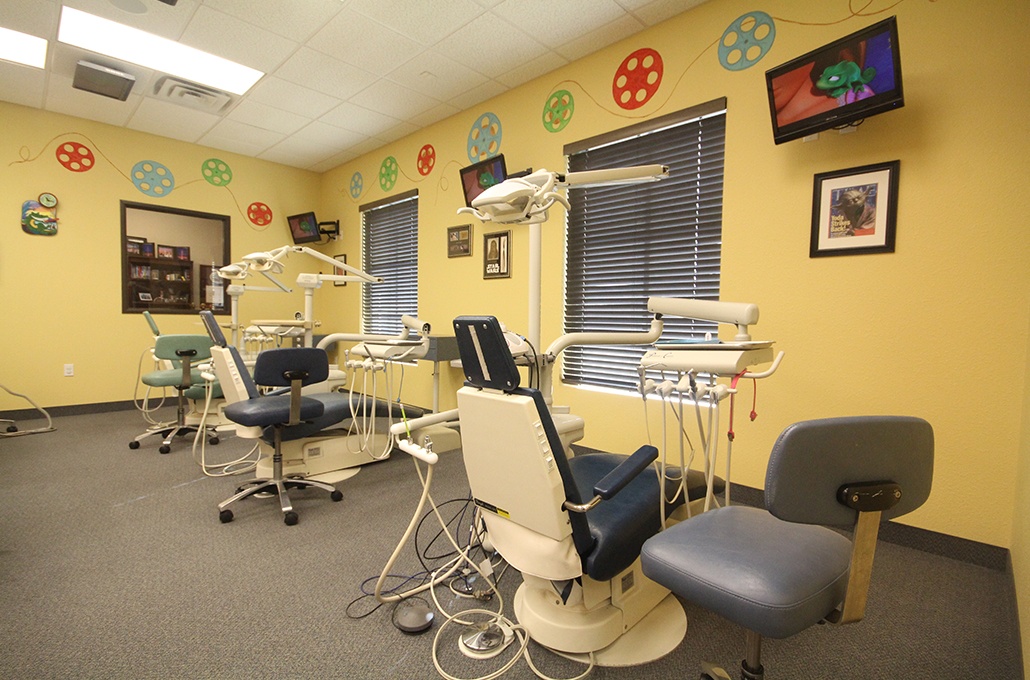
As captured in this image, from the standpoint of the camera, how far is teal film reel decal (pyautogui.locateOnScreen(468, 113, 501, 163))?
3.80 metres

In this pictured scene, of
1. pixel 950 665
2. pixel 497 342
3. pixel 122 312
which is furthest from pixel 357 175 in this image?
pixel 950 665

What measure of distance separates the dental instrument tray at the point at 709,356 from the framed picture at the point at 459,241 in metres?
2.82

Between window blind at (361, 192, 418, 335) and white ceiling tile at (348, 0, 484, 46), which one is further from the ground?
white ceiling tile at (348, 0, 484, 46)

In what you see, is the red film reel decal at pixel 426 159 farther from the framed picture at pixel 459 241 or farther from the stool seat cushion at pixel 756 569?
the stool seat cushion at pixel 756 569

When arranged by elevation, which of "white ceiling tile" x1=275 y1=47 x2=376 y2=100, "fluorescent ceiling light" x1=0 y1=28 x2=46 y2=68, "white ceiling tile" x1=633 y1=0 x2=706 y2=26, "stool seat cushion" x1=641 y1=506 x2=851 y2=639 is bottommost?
"stool seat cushion" x1=641 y1=506 x2=851 y2=639

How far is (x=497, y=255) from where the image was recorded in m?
3.82

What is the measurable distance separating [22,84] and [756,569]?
19.4 ft

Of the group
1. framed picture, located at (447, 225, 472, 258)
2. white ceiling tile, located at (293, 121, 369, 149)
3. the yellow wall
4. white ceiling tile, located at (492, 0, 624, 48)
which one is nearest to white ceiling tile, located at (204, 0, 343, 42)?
white ceiling tile, located at (492, 0, 624, 48)

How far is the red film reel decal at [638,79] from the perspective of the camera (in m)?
2.85

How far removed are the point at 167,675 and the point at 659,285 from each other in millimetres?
2858

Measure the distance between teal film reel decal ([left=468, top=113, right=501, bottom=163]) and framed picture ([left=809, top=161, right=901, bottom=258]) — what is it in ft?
7.93

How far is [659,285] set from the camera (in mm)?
2959

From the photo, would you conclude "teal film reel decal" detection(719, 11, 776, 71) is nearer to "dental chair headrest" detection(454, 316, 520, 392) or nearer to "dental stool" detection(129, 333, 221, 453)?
"dental chair headrest" detection(454, 316, 520, 392)

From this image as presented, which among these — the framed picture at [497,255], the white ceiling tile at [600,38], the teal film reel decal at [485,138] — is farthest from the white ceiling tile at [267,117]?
the white ceiling tile at [600,38]
